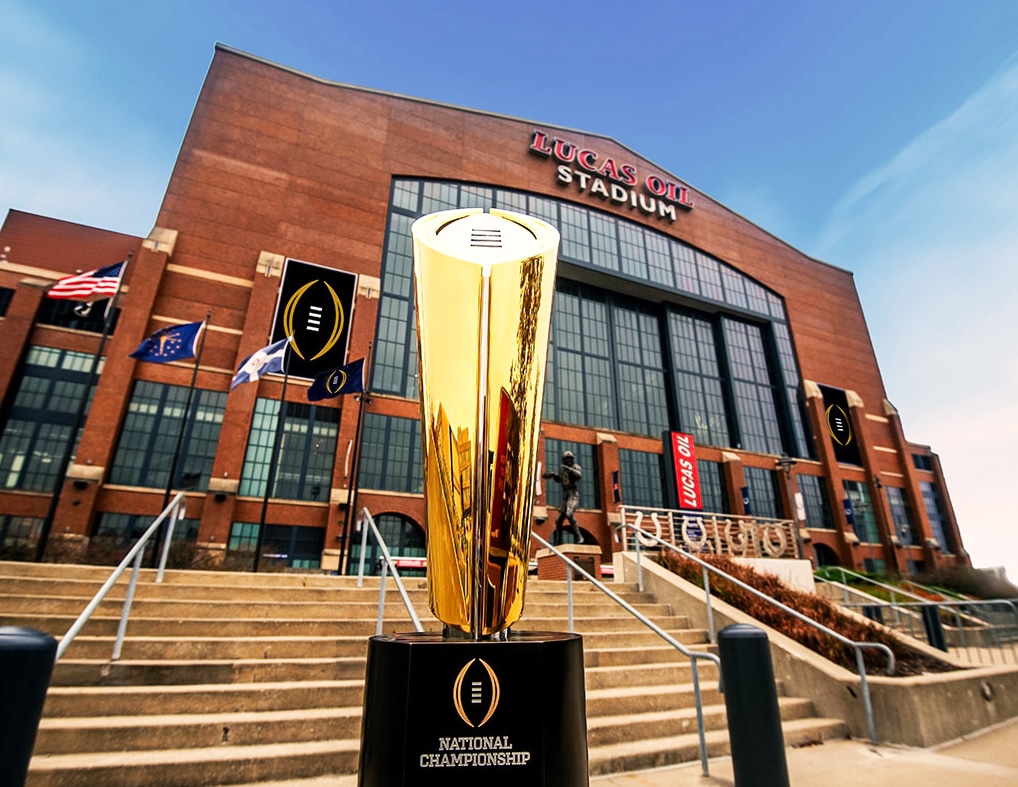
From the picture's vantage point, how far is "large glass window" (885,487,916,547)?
29.6 m

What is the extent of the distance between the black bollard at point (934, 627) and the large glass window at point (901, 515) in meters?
25.5

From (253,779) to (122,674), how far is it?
65.0 inches

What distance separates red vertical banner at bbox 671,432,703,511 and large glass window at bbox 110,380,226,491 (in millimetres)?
19406

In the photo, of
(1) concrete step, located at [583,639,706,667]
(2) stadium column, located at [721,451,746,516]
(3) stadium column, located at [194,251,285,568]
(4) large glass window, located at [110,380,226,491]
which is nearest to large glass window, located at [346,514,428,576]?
(3) stadium column, located at [194,251,285,568]

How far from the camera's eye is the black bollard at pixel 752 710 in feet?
7.91

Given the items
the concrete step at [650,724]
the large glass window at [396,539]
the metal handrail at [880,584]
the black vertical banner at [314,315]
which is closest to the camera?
the concrete step at [650,724]

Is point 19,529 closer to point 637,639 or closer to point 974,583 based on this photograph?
point 637,639

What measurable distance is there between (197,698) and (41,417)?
19.9 metres

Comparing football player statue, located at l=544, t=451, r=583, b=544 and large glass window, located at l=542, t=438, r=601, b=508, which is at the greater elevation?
large glass window, located at l=542, t=438, r=601, b=508

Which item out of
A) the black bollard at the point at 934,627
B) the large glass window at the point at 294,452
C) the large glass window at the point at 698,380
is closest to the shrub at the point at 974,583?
the large glass window at the point at 698,380

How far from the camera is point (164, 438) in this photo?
1772 cm

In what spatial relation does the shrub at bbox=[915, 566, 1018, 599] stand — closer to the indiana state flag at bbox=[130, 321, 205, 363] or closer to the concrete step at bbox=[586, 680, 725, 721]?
the concrete step at bbox=[586, 680, 725, 721]

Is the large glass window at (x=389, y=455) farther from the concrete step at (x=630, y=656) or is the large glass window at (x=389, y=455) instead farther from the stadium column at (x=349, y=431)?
the concrete step at (x=630, y=656)

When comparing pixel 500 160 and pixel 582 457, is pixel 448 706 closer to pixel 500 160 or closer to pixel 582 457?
pixel 582 457
